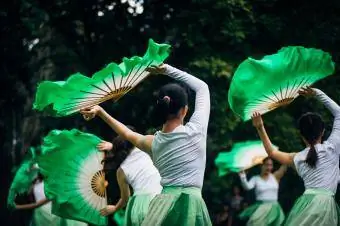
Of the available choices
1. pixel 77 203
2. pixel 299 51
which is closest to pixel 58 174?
pixel 77 203

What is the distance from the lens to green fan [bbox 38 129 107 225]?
Result: 1014cm

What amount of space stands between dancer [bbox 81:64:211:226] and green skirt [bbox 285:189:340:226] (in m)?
1.68

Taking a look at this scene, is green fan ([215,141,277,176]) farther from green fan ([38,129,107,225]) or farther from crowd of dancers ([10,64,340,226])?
crowd of dancers ([10,64,340,226])

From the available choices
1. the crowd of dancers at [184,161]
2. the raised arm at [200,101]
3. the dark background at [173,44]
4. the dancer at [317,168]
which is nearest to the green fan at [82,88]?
the crowd of dancers at [184,161]

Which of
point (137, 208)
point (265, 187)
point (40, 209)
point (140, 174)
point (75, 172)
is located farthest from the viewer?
point (265, 187)

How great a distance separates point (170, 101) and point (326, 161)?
2.03 metres

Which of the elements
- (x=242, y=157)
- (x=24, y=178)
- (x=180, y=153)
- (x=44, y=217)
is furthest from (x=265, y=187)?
(x=180, y=153)

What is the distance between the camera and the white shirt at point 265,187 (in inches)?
563

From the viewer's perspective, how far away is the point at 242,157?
13.8m

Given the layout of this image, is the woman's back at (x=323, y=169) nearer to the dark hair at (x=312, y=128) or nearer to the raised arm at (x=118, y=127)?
the dark hair at (x=312, y=128)

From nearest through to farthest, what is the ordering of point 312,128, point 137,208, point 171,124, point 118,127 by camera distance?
point 171,124
point 118,127
point 312,128
point 137,208

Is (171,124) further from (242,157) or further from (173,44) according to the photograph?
(173,44)

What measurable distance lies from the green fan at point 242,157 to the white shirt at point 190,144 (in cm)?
675

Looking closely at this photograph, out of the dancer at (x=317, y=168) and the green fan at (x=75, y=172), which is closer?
the dancer at (x=317, y=168)
